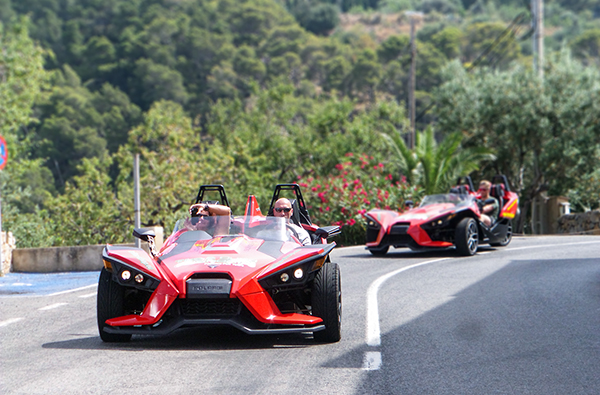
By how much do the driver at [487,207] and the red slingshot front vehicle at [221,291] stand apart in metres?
9.91

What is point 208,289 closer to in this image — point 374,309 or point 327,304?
point 327,304

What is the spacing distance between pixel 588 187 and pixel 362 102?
175ft

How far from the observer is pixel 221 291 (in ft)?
20.3

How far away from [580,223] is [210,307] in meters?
20.5

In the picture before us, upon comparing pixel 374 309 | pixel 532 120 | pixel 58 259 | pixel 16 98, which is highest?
pixel 16 98

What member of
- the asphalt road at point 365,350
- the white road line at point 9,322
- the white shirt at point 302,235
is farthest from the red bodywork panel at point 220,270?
the white road line at point 9,322

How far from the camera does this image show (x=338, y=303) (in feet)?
21.8

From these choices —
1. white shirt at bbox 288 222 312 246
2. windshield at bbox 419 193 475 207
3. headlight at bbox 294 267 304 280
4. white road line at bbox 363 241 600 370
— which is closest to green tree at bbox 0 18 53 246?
windshield at bbox 419 193 475 207

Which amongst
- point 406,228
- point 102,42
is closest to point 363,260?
point 406,228

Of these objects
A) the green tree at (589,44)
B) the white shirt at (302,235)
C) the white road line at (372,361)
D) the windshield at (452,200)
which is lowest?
the white road line at (372,361)

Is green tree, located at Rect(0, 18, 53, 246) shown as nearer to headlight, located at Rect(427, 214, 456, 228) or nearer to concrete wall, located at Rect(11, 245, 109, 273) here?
concrete wall, located at Rect(11, 245, 109, 273)

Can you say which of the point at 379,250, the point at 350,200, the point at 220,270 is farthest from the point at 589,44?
the point at 220,270

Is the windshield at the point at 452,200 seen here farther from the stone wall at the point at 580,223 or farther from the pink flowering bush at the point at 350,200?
the stone wall at the point at 580,223

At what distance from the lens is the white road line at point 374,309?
6887 mm
